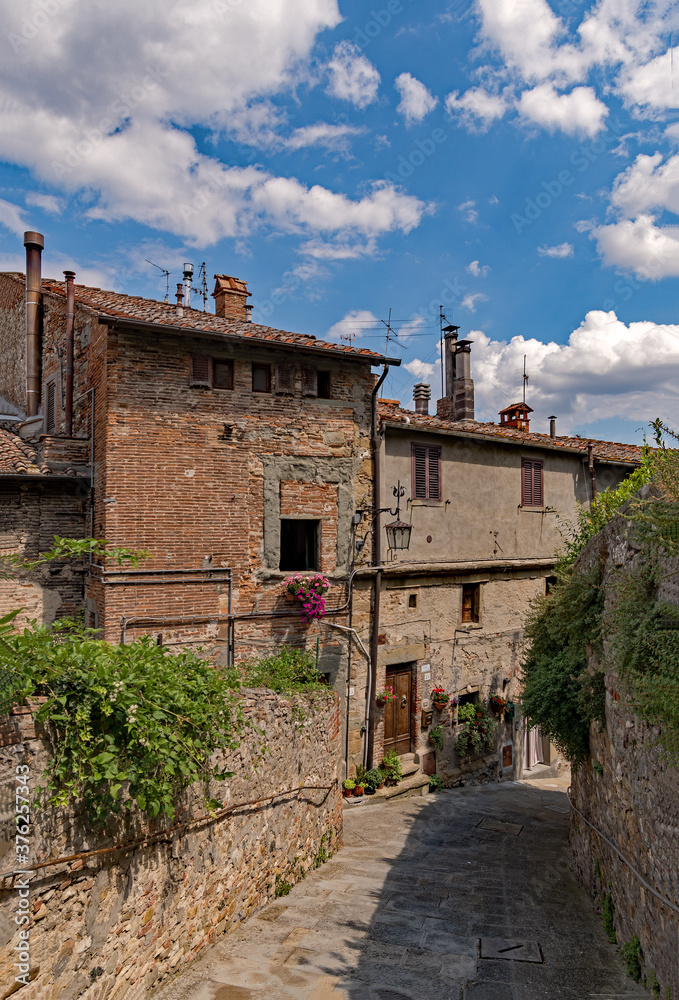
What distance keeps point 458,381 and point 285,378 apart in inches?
297

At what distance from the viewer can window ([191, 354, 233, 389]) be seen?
465 inches

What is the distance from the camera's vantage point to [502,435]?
1634 cm

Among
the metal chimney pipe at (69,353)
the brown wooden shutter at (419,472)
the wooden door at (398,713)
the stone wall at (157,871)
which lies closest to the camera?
the stone wall at (157,871)

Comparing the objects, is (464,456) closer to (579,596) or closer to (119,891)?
(579,596)


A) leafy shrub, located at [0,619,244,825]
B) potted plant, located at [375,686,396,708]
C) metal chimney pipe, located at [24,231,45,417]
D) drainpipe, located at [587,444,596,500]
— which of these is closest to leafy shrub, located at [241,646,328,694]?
leafy shrub, located at [0,619,244,825]

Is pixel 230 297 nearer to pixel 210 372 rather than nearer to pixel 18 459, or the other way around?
pixel 210 372

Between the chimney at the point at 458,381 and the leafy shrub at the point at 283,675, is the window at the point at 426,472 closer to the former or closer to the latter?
the chimney at the point at 458,381

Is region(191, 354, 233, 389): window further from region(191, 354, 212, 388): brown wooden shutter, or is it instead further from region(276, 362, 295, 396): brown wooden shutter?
region(276, 362, 295, 396): brown wooden shutter

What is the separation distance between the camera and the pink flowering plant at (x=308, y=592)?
12.4 m

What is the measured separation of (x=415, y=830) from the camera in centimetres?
1141

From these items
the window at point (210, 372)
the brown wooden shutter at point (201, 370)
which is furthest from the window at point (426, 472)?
the brown wooden shutter at point (201, 370)

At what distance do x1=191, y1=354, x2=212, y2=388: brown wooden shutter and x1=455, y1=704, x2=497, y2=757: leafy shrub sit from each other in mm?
10042

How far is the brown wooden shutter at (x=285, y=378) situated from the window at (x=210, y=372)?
3.14ft

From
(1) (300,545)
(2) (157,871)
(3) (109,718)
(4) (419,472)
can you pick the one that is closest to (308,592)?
(1) (300,545)
